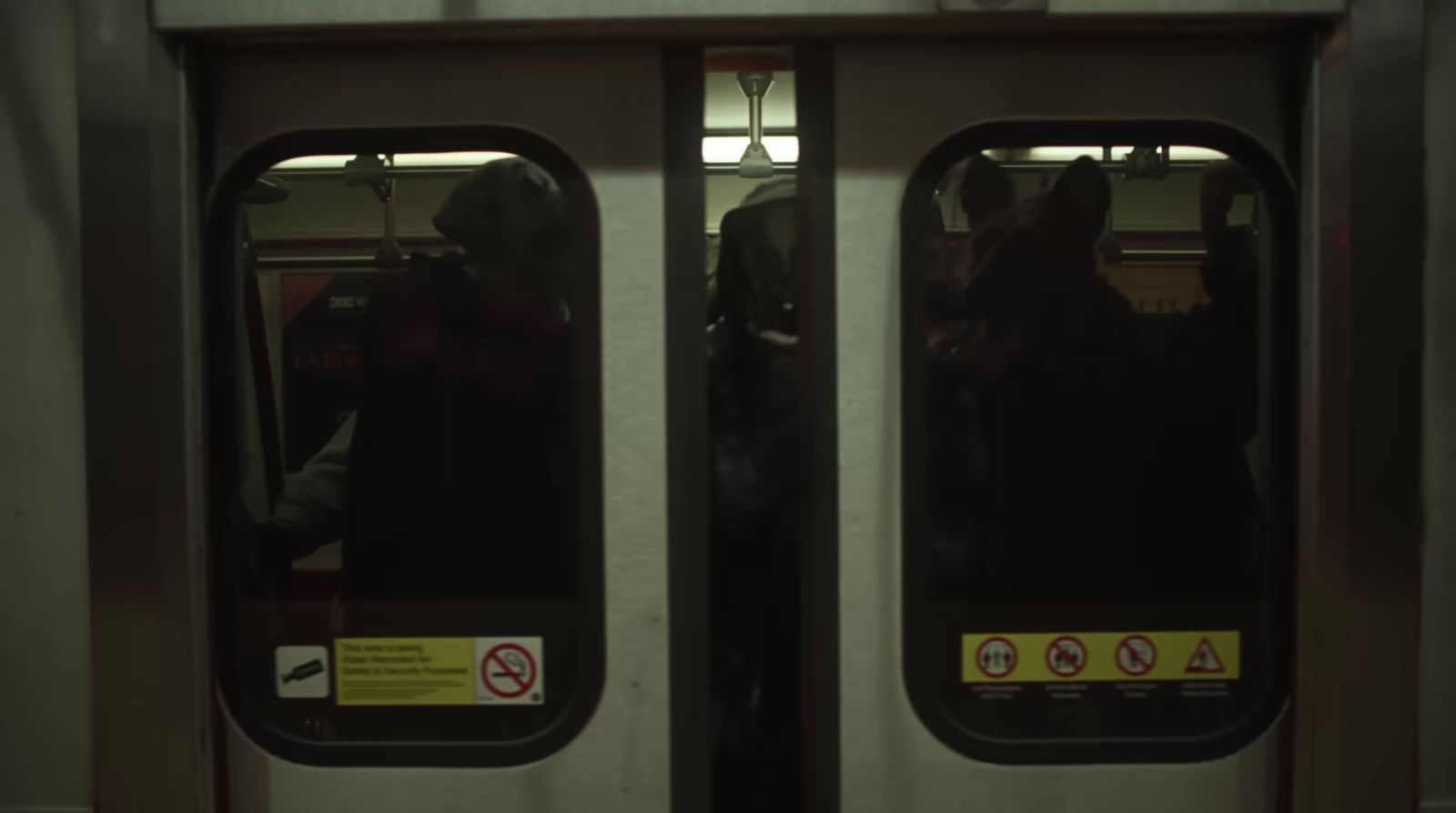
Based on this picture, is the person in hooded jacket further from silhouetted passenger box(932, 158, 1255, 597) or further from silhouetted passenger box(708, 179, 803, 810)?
silhouetted passenger box(932, 158, 1255, 597)

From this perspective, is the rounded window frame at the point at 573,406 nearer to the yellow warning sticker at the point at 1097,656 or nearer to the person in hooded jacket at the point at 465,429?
the person in hooded jacket at the point at 465,429

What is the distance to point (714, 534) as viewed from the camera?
1880 millimetres

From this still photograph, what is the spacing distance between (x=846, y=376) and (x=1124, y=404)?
473 mm

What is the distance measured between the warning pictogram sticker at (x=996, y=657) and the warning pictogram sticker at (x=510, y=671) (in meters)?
0.73

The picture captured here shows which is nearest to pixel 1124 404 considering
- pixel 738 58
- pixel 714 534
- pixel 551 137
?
pixel 714 534

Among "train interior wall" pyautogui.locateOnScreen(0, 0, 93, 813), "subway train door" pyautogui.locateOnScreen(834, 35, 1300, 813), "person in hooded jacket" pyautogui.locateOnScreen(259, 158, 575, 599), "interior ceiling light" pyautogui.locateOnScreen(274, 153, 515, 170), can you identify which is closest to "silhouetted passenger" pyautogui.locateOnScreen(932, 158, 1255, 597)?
"subway train door" pyautogui.locateOnScreen(834, 35, 1300, 813)

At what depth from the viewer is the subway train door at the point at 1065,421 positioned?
5.96ft

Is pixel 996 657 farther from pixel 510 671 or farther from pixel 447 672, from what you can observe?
pixel 447 672

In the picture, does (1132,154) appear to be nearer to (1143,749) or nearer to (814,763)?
(1143,749)

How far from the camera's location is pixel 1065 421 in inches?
73.5

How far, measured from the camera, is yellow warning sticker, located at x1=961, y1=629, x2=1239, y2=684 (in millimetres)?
1858

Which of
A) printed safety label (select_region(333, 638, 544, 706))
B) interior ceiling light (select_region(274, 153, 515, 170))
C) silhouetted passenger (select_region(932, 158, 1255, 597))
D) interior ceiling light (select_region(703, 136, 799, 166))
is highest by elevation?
interior ceiling light (select_region(703, 136, 799, 166))

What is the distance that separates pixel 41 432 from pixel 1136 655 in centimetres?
180

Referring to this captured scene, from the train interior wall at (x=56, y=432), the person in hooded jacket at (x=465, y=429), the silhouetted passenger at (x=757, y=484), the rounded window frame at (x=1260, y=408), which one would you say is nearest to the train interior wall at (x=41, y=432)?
the train interior wall at (x=56, y=432)
